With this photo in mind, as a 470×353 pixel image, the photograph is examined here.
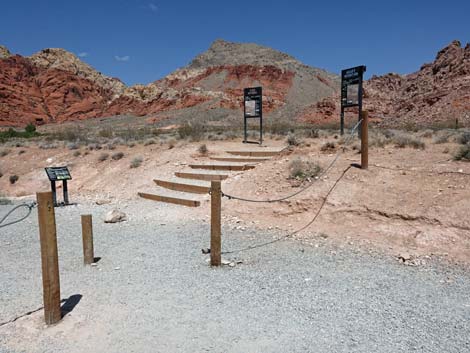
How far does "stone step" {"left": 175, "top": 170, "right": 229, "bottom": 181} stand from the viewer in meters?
11.0

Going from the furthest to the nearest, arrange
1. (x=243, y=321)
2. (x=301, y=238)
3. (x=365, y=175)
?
(x=365, y=175)
(x=301, y=238)
(x=243, y=321)

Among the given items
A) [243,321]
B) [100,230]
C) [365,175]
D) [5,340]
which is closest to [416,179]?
[365,175]

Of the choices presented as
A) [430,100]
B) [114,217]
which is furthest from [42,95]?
[114,217]

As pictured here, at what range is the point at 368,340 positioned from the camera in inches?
146

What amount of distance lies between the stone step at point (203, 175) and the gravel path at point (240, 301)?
4129 millimetres

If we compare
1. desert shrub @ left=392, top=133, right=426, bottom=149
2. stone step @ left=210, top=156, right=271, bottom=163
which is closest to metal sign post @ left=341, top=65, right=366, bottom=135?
desert shrub @ left=392, top=133, right=426, bottom=149

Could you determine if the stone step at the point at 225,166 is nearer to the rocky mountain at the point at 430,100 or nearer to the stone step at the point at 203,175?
the stone step at the point at 203,175

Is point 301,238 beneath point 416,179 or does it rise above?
beneath

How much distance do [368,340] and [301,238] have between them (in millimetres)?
3350

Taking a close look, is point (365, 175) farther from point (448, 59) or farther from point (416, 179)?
point (448, 59)

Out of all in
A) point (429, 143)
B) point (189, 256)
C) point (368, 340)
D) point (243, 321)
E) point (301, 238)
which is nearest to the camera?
point (368, 340)

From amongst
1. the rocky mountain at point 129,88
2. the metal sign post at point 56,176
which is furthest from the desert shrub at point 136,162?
the rocky mountain at point 129,88

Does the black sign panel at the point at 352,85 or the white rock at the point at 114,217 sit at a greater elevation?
the black sign panel at the point at 352,85

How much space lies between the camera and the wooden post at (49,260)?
13.3 ft
